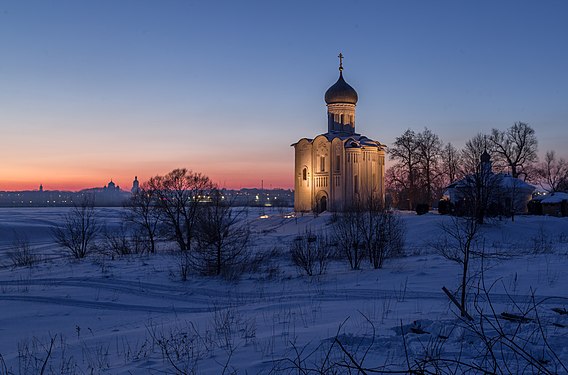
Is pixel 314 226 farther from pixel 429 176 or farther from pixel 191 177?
pixel 429 176

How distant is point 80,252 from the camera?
28750 mm

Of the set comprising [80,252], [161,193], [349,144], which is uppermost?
[349,144]

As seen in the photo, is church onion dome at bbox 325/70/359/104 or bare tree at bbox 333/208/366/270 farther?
church onion dome at bbox 325/70/359/104

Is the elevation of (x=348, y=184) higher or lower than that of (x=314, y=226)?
higher

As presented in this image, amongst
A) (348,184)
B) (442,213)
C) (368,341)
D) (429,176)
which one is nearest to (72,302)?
(368,341)

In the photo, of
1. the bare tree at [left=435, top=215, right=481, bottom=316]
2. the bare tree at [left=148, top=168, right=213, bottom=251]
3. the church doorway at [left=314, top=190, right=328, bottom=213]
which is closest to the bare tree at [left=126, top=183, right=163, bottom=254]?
the bare tree at [left=148, top=168, right=213, bottom=251]

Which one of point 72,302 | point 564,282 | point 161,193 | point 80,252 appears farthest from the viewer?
point 161,193

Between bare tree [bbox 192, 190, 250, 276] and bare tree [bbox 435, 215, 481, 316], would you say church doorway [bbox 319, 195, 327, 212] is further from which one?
bare tree [bbox 192, 190, 250, 276]

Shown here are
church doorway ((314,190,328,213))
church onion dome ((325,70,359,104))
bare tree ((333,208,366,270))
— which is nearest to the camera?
bare tree ((333,208,366,270))

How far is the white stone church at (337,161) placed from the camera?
4588 cm

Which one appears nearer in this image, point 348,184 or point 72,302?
point 72,302

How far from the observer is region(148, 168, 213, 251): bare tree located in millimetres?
30125

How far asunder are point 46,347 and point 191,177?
25.4 m

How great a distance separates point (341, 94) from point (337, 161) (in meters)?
6.83
